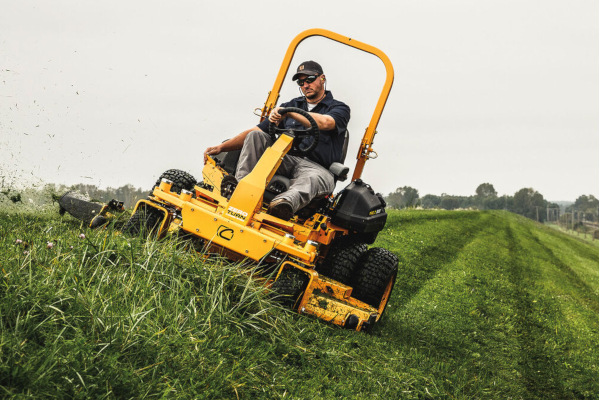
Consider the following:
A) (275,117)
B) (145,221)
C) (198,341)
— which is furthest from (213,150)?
(198,341)

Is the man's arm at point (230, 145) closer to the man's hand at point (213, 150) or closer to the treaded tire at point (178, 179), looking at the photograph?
the man's hand at point (213, 150)

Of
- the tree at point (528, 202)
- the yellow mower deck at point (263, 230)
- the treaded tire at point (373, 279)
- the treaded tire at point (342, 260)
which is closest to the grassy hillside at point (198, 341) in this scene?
the yellow mower deck at point (263, 230)

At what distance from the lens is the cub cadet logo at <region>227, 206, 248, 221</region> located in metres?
5.03

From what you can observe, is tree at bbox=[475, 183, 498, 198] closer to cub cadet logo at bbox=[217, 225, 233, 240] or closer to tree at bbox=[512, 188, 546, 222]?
tree at bbox=[512, 188, 546, 222]

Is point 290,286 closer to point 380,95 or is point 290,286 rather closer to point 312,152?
point 312,152

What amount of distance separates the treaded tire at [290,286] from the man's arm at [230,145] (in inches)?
80.2

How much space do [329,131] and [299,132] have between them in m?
0.55

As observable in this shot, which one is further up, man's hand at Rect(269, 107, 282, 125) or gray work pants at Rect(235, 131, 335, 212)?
man's hand at Rect(269, 107, 282, 125)

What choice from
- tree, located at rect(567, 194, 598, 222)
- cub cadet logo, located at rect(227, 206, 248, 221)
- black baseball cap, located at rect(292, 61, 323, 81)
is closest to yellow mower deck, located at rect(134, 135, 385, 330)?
cub cadet logo, located at rect(227, 206, 248, 221)

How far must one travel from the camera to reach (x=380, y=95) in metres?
7.09

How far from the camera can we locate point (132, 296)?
3.47 m

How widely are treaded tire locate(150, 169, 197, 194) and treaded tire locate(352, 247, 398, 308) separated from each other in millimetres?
1940

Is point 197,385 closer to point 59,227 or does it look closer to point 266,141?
point 59,227

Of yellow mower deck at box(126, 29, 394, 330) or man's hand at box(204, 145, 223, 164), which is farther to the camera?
man's hand at box(204, 145, 223, 164)
